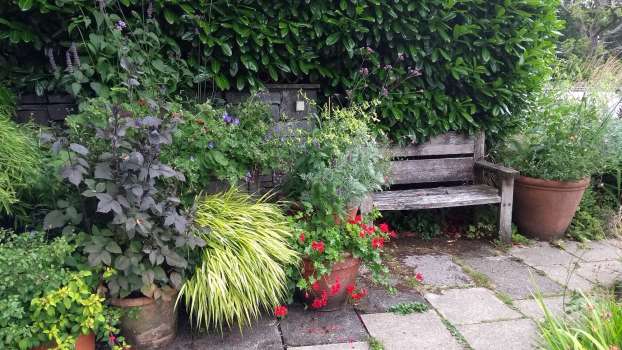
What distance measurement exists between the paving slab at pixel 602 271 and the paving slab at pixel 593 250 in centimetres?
10

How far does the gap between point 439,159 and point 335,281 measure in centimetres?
185

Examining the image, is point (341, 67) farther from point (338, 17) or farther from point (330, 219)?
point (330, 219)

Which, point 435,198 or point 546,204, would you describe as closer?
point 435,198

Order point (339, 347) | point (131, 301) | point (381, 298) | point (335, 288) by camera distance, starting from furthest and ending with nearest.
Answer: point (381, 298), point (335, 288), point (339, 347), point (131, 301)

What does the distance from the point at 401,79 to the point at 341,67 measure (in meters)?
0.49

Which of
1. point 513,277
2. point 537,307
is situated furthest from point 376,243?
point 513,277

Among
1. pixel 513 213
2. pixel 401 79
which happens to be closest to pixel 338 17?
pixel 401 79

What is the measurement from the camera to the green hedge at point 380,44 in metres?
2.96

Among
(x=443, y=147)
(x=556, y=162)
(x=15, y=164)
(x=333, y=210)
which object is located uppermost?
(x=15, y=164)

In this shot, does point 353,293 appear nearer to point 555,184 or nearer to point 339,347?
point 339,347

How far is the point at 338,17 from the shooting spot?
3266 millimetres

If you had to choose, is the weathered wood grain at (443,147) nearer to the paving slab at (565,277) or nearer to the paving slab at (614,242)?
the paving slab at (565,277)

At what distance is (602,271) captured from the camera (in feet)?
10.5

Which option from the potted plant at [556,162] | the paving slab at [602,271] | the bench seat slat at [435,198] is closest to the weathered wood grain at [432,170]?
the bench seat slat at [435,198]
